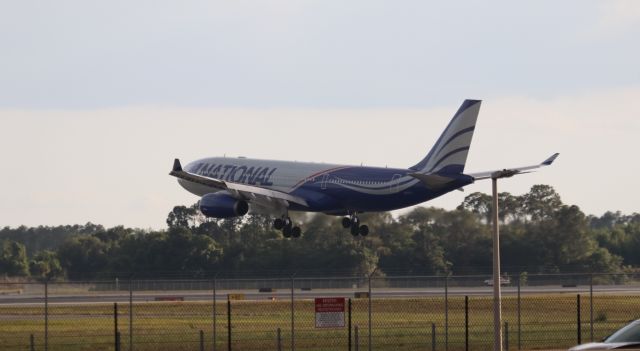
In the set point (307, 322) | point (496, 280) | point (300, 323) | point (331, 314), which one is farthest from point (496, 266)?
point (307, 322)

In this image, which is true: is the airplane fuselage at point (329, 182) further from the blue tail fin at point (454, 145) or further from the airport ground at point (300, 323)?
the airport ground at point (300, 323)

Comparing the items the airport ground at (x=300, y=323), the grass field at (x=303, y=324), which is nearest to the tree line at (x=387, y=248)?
the airport ground at (x=300, y=323)

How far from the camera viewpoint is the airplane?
75000 millimetres

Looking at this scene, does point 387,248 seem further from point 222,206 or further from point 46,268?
point 46,268

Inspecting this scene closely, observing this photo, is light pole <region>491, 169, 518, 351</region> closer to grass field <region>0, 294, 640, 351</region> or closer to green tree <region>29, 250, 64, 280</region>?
grass field <region>0, 294, 640, 351</region>

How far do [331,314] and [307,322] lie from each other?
16.5m

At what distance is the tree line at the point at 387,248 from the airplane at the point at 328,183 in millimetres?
5436

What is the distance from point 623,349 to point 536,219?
66012 mm

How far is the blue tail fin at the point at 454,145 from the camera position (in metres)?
76.1

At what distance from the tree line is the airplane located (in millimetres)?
5436

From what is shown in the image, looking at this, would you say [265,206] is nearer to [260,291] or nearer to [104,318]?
[260,291]

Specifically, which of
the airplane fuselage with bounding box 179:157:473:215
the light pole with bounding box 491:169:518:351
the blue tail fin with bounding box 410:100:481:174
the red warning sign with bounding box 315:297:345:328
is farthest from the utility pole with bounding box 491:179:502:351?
the blue tail fin with bounding box 410:100:481:174

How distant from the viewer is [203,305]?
6581 centimetres

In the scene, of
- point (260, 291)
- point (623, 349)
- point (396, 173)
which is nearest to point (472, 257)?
point (260, 291)
